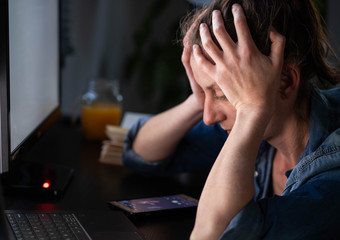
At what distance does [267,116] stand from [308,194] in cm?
16

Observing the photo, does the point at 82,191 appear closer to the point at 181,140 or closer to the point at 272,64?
the point at 181,140

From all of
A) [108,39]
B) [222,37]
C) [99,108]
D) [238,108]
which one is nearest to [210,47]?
[222,37]

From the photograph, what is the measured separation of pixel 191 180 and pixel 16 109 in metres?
0.57

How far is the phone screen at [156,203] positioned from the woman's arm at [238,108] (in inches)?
8.8

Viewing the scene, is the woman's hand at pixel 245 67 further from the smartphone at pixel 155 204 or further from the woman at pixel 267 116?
the smartphone at pixel 155 204

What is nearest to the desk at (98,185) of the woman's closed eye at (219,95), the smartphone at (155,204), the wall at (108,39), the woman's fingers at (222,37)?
the smartphone at (155,204)

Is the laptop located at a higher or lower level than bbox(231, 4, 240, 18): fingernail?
lower

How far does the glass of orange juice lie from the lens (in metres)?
1.84

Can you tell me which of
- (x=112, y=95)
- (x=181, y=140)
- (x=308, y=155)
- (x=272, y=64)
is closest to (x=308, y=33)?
(x=272, y=64)

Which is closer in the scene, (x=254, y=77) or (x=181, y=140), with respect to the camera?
(x=254, y=77)

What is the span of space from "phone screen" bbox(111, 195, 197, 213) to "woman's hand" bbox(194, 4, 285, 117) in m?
0.31

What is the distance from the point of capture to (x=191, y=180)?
150 cm

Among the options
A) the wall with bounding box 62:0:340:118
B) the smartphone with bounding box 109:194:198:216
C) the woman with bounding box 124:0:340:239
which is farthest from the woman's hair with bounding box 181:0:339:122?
the wall with bounding box 62:0:340:118

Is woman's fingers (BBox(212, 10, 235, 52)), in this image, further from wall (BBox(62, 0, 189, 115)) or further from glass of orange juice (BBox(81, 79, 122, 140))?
wall (BBox(62, 0, 189, 115))
